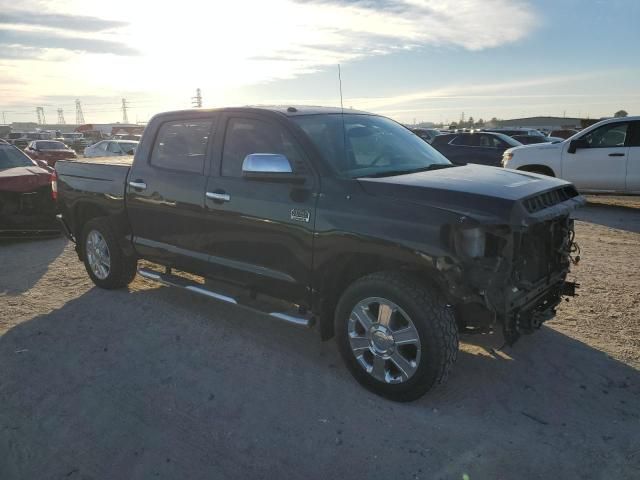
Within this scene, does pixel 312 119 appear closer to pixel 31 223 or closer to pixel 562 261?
pixel 562 261

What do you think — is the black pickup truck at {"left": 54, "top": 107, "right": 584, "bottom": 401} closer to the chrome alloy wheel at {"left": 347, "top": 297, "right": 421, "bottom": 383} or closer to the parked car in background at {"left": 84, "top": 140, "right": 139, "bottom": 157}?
the chrome alloy wheel at {"left": 347, "top": 297, "right": 421, "bottom": 383}

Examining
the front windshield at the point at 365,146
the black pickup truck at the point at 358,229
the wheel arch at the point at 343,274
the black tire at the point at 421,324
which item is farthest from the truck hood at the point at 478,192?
the black tire at the point at 421,324

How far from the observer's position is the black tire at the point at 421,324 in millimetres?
3225

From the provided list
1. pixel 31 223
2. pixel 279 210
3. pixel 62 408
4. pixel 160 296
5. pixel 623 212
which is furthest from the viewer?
pixel 623 212

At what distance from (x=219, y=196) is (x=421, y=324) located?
2018 mm

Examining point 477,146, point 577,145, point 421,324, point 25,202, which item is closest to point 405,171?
point 421,324

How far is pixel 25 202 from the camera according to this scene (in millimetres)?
8242

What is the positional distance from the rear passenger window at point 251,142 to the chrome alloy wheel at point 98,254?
7.02ft

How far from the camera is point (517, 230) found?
308 cm

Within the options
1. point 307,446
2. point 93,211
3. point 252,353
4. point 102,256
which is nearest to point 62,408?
point 252,353

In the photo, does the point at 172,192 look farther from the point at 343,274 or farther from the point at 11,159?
the point at 11,159

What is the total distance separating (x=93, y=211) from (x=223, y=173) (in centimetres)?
241

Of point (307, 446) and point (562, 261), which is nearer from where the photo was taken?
point (307, 446)

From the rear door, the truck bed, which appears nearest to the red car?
the truck bed
